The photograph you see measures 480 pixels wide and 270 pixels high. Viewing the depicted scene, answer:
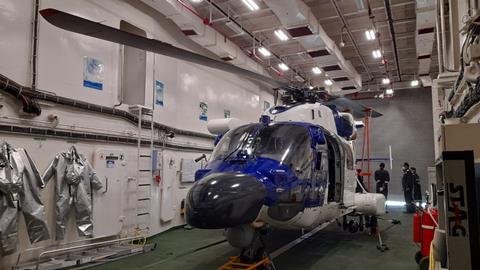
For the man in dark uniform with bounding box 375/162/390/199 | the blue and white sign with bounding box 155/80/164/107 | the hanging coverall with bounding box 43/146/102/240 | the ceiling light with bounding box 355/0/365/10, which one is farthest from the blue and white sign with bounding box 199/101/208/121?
the man in dark uniform with bounding box 375/162/390/199

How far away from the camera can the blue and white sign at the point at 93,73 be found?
5.48 meters

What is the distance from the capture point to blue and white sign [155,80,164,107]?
695 cm

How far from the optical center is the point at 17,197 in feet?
13.9

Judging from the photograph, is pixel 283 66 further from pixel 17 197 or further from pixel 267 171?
pixel 17 197

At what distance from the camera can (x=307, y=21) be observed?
670cm

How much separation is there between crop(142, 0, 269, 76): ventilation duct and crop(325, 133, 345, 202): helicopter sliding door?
352 cm

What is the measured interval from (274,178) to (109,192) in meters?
3.22

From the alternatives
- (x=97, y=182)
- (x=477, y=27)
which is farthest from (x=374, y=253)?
(x=97, y=182)

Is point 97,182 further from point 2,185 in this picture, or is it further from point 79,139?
point 2,185

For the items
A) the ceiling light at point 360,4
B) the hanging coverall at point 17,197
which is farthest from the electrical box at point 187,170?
the ceiling light at point 360,4

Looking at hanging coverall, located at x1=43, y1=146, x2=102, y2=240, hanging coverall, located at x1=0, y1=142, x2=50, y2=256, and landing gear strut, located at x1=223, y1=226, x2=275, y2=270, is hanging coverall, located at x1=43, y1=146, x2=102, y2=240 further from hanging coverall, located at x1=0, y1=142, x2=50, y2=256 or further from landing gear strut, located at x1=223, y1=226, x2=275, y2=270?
landing gear strut, located at x1=223, y1=226, x2=275, y2=270

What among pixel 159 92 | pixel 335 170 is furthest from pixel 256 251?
pixel 159 92

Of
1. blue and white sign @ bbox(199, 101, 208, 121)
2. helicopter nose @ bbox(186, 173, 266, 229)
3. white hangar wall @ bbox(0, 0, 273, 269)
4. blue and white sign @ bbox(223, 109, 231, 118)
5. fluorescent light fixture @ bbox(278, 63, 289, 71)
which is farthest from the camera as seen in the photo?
fluorescent light fixture @ bbox(278, 63, 289, 71)

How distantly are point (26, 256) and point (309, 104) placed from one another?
14.4 ft
